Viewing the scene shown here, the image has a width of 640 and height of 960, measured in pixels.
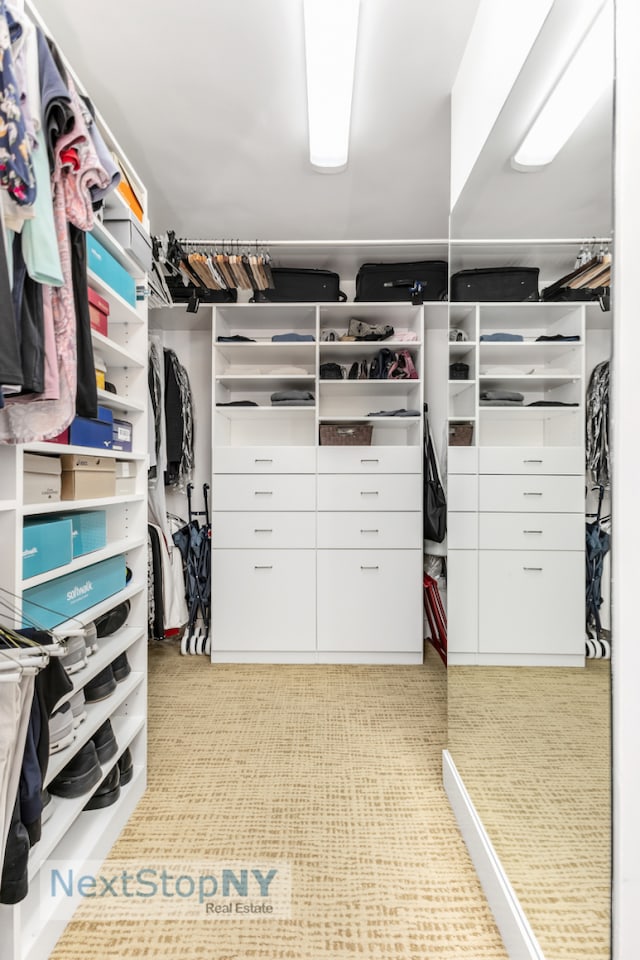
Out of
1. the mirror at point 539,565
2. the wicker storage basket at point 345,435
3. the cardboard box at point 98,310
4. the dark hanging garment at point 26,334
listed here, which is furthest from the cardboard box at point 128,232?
the wicker storage basket at point 345,435

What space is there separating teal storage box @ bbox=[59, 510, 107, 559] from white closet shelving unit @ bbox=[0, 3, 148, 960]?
1.4 inches

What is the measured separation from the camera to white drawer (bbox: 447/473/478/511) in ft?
5.40

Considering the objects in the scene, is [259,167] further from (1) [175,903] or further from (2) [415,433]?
(1) [175,903]

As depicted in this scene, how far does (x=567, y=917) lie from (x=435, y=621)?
2.29 m

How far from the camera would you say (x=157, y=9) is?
156 cm

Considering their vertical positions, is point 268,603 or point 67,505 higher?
point 67,505

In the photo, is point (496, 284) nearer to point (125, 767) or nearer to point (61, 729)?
point (61, 729)

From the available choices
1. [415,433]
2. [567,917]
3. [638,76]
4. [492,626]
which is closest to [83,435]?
[492,626]

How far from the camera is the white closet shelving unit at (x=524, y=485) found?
39.8 inches

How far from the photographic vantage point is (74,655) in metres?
1.45

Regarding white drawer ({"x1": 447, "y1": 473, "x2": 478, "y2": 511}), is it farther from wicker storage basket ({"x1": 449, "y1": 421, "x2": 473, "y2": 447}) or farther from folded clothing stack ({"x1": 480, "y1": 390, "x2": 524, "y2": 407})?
folded clothing stack ({"x1": 480, "y1": 390, "x2": 524, "y2": 407})

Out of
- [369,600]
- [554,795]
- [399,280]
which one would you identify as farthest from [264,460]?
[554,795]

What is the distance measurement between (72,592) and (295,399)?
6.66 feet

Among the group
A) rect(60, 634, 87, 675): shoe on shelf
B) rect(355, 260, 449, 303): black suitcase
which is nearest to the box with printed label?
rect(60, 634, 87, 675): shoe on shelf
